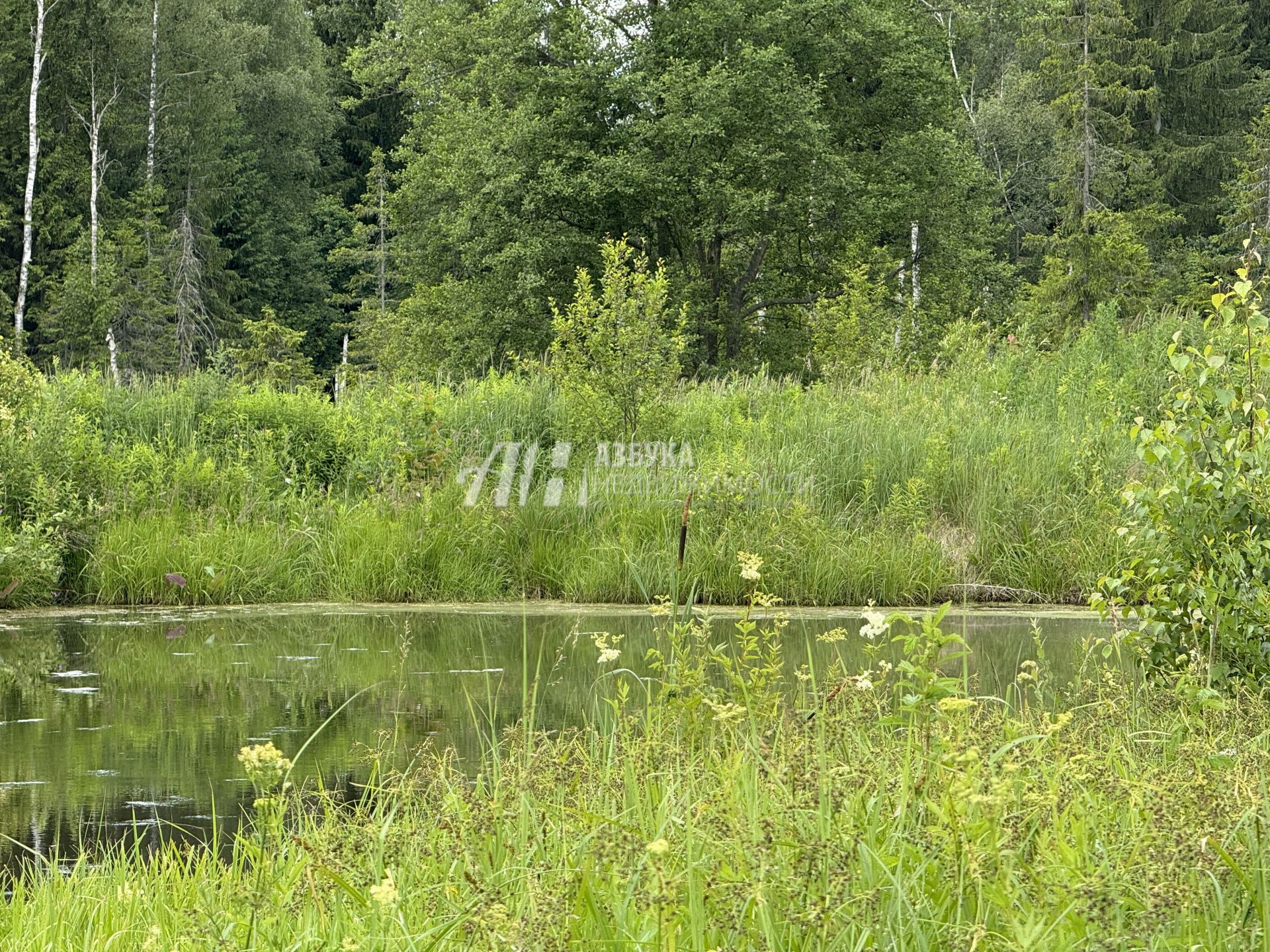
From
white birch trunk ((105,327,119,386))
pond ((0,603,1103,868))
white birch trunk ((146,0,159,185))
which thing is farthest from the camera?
→ white birch trunk ((146,0,159,185))

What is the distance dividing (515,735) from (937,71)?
23.8m

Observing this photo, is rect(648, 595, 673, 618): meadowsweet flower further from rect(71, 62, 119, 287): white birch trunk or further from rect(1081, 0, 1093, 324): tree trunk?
rect(1081, 0, 1093, 324): tree trunk

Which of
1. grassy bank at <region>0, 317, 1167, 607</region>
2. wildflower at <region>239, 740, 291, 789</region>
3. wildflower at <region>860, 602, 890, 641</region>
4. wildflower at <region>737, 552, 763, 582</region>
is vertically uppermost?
wildflower at <region>737, 552, 763, 582</region>

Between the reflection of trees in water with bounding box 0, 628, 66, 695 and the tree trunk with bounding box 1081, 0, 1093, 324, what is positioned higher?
the tree trunk with bounding box 1081, 0, 1093, 324

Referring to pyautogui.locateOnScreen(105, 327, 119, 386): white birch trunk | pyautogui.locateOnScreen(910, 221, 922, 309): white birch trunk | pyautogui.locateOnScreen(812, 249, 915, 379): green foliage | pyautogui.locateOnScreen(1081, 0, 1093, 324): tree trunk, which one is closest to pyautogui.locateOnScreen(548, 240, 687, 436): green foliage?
pyautogui.locateOnScreen(812, 249, 915, 379): green foliage

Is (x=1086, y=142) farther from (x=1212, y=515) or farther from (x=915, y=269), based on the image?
(x=1212, y=515)

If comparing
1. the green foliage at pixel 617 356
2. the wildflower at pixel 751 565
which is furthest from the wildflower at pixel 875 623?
the green foliage at pixel 617 356

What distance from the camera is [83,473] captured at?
9.55m

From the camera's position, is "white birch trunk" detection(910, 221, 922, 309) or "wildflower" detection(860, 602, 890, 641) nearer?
"wildflower" detection(860, 602, 890, 641)

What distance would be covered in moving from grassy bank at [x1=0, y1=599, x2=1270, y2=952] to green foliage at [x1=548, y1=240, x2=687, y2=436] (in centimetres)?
663

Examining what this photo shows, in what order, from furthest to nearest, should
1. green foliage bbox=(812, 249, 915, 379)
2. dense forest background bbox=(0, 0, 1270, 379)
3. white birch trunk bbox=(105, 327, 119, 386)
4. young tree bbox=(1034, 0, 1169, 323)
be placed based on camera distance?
1. young tree bbox=(1034, 0, 1169, 323)
2. white birch trunk bbox=(105, 327, 119, 386)
3. dense forest background bbox=(0, 0, 1270, 379)
4. green foliage bbox=(812, 249, 915, 379)

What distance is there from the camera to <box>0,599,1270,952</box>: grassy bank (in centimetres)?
243

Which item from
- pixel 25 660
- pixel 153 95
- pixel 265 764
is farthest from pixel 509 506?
pixel 153 95

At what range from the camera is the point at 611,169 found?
887 inches
